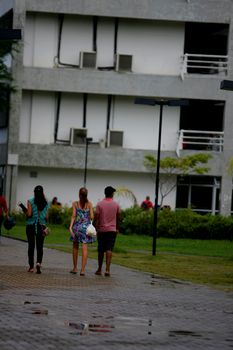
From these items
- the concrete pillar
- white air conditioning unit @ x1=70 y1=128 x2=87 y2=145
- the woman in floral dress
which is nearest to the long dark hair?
the woman in floral dress

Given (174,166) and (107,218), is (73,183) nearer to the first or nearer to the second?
(174,166)

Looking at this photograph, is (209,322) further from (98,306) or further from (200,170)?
(200,170)

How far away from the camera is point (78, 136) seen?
58.8m

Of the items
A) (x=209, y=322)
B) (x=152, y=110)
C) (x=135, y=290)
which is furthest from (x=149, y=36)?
(x=209, y=322)

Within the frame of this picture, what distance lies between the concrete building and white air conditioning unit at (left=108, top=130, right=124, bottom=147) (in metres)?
0.06

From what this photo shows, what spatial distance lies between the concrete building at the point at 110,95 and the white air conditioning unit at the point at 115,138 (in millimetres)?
59

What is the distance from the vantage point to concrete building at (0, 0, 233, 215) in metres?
58.1

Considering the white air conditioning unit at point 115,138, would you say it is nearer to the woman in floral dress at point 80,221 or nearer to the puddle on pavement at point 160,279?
the puddle on pavement at point 160,279

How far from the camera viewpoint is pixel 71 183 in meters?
59.9

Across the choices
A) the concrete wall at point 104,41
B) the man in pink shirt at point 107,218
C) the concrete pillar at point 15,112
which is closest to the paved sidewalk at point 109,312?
the man in pink shirt at point 107,218

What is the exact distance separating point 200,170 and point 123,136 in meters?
6.01

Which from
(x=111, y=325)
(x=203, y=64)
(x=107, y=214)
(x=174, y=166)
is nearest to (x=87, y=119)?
(x=174, y=166)

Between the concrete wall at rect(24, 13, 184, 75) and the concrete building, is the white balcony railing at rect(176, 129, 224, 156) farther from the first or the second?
the concrete wall at rect(24, 13, 184, 75)

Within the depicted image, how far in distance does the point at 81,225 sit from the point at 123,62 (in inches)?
1401
